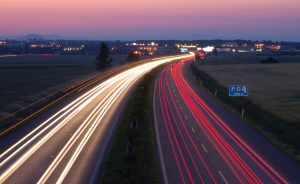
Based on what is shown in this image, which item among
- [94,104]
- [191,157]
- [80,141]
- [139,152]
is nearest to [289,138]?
[191,157]

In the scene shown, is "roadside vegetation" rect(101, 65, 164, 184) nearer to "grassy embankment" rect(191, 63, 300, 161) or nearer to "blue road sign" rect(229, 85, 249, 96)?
"grassy embankment" rect(191, 63, 300, 161)

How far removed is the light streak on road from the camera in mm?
29156

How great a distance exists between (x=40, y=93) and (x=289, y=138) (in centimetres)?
4899

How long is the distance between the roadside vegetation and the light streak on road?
1.66 m

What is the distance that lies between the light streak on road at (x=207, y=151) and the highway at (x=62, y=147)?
214 inches

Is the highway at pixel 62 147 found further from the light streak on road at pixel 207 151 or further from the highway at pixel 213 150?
the light streak on road at pixel 207 151

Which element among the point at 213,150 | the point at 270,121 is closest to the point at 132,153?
the point at 213,150

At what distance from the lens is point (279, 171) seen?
30.5m

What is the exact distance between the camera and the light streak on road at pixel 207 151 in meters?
29.2

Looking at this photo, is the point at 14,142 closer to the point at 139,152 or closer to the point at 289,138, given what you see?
the point at 139,152

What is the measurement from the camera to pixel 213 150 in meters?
36.4

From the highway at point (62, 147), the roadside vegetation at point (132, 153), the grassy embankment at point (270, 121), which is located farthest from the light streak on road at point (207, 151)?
the highway at point (62, 147)

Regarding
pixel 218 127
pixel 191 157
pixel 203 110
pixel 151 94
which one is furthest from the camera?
pixel 151 94

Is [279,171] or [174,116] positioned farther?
[174,116]
